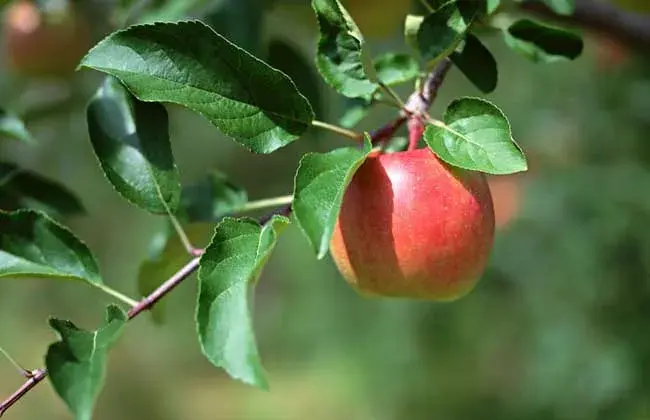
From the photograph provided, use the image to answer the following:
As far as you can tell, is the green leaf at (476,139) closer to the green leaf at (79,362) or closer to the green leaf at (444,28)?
the green leaf at (444,28)

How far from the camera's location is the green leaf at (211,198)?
2.71 ft

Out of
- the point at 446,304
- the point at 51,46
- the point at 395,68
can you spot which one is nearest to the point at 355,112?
the point at 395,68

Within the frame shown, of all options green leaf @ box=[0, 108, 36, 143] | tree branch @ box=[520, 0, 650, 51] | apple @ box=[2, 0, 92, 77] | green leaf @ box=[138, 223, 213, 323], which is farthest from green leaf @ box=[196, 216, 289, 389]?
apple @ box=[2, 0, 92, 77]

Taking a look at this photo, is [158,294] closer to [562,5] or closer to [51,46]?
[562,5]

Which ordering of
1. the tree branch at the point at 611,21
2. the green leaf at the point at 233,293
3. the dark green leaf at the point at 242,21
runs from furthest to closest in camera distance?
1. the tree branch at the point at 611,21
2. the dark green leaf at the point at 242,21
3. the green leaf at the point at 233,293

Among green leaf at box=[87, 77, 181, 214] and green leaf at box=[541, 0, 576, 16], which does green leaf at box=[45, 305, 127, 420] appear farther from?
green leaf at box=[541, 0, 576, 16]

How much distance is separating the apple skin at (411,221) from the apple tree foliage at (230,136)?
0.03 meters

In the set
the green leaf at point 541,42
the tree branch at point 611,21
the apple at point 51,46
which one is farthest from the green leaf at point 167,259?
the apple at point 51,46

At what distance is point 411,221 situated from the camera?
24.8 inches

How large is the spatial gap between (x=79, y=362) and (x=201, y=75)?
204 millimetres

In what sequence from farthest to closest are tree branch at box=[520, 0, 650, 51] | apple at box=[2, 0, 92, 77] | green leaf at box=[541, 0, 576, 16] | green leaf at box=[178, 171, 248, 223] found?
apple at box=[2, 0, 92, 77] → tree branch at box=[520, 0, 650, 51] → green leaf at box=[178, 171, 248, 223] → green leaf at box=[541, 0, 576, 16]

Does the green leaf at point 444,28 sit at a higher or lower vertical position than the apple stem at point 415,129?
higher

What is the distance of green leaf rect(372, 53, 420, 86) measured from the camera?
0.72 m

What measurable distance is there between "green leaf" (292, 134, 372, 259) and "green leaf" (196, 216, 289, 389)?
0.09 ft
